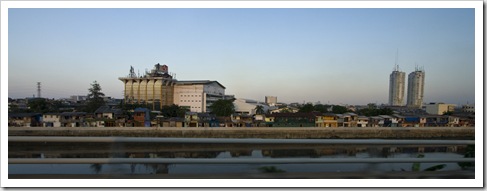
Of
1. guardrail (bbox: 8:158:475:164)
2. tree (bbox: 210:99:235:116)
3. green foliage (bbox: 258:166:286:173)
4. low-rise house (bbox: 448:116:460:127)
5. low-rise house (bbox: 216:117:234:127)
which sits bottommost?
low-rise house (bbox: 216:117:234:127)

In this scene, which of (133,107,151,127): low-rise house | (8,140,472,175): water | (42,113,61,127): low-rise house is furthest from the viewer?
(133,107,151,127): low-rise house

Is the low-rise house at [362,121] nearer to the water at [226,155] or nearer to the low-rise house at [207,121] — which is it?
the low-rise house at [207,121]

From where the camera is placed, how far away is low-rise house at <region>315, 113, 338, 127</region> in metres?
19.3

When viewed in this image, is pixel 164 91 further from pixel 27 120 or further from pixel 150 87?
pixel 27 120

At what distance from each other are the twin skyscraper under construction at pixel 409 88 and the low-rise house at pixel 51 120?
2623cm

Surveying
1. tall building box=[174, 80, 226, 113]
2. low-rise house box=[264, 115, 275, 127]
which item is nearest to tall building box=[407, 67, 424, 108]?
low-rise house box=[264, 115, 275, 127]

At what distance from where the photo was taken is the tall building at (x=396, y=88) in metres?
23.7

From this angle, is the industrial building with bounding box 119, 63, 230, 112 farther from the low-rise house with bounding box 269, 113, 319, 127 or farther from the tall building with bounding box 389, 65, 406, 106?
the tall building with bounding box 389, 65, 406, 106

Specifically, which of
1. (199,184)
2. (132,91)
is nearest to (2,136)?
(199,184)

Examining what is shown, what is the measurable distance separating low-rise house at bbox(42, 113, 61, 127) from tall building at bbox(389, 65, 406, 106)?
26228mm

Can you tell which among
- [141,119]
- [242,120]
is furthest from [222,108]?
[141,119]

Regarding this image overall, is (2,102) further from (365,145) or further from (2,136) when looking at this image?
(365,145)

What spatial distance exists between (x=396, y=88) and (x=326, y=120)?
11071 millimetres

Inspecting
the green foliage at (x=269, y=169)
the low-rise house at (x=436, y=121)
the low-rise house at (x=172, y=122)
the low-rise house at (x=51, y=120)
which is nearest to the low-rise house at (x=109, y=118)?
the low-rise house at (x=51, y=120)
